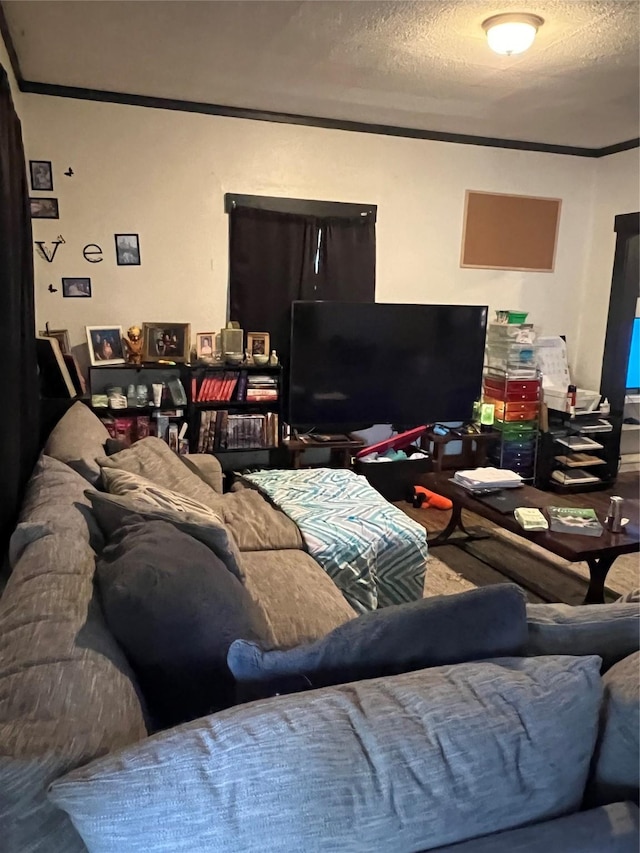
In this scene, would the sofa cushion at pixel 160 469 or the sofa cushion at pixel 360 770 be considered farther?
the sofa cushion at pixel 160 469

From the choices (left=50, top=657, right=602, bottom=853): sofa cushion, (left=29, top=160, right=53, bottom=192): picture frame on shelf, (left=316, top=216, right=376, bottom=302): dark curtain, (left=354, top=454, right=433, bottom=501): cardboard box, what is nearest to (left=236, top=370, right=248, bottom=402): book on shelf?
(left=316, top=216, right=376, bottom=302): dark curtain

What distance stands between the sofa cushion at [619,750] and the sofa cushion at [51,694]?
0.75 meters

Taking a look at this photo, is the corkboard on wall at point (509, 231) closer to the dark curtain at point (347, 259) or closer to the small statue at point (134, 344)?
the dark curtain at point (347, 259)

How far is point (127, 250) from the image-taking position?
3.98 meters

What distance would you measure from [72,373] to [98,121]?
147cm

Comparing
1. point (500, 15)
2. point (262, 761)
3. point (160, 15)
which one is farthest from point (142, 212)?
point (262, 761)

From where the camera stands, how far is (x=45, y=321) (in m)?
3.88

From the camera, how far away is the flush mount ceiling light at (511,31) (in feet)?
8.65

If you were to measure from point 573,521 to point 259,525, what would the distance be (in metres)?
1.40

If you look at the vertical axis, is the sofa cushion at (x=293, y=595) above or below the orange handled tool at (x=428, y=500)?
above

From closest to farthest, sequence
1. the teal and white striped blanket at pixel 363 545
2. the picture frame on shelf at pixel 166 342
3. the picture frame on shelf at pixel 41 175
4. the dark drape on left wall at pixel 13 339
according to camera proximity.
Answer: the dark drape on left wall at pixel 13 339
the teal and white striped blanket at pixel 363 545
the picture frame on shelf at pixel 41 175
the picture frame on shelf at pixel 166 342

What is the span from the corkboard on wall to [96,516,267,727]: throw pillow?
396cm

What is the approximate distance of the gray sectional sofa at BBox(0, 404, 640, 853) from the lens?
2.70 feet

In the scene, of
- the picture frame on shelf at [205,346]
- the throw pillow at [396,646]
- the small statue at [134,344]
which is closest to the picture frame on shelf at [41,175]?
the small statue at [134,344]
